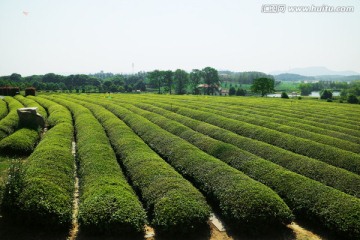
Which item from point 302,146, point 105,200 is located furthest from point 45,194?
point 302,146

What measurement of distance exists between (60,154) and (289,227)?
11210 millimetres

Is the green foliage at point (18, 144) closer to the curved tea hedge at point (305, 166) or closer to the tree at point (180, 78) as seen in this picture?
the curved tea hedge at point (305, 166)

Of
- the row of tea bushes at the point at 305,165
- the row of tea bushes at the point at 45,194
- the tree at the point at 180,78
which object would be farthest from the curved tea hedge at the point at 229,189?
the tree at the point at 180,78

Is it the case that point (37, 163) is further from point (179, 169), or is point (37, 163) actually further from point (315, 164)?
point (315, 164)

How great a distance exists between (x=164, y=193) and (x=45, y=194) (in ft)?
13.6

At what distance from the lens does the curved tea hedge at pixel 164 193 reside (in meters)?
9.27

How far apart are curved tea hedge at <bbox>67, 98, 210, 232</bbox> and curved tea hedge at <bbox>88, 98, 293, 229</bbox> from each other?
0.97 m

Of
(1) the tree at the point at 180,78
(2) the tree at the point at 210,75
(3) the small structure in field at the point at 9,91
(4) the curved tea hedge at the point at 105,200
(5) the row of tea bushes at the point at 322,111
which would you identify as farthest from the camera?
(1) the tree at the point at 180,78

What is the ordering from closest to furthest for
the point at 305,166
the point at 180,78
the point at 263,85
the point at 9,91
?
the point at 305,166
the point at 9,91
the point at 263,85
the point at 180,78

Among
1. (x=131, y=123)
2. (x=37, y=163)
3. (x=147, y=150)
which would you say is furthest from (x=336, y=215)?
(x=131, y=123)

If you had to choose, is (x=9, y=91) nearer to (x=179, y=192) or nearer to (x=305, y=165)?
(x=179, y=192)

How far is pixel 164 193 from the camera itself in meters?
10.6

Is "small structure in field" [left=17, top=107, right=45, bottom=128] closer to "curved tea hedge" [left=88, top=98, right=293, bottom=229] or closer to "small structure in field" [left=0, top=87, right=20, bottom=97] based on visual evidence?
"curved tea hedge" [left=88, top=98, right=293, bottom=229]

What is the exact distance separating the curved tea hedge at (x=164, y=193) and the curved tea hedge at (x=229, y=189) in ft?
3.18
